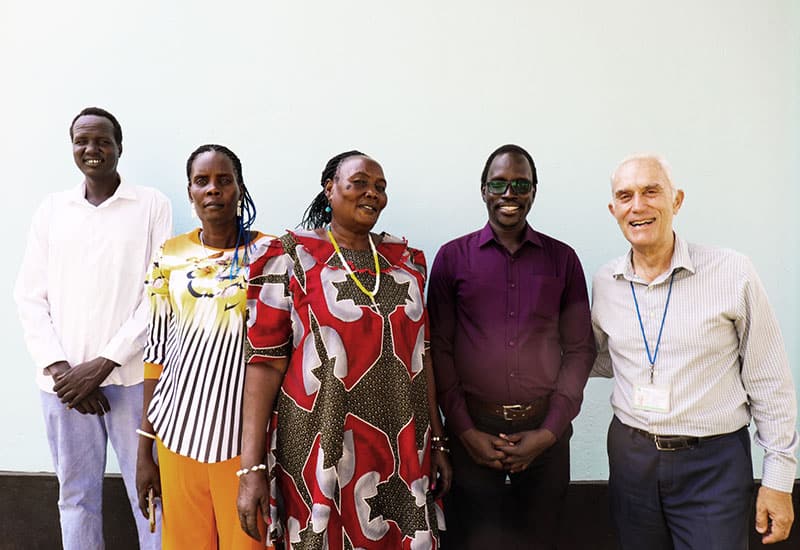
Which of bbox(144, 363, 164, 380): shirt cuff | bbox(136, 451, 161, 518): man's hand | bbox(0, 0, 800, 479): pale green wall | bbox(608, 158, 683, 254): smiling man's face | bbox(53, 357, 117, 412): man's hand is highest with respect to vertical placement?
bbox(0, 0, 800, 479): pale green wall

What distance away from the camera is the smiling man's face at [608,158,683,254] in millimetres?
1844

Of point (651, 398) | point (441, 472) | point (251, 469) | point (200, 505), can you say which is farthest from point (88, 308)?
point (651, 398)

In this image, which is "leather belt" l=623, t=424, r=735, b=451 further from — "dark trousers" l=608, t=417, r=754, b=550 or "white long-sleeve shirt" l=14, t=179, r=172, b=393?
"white long-sleeve shirt" l=14, t=179, r=172, b=393

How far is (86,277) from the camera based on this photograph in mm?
2311

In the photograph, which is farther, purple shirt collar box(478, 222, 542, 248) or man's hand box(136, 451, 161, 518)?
purple shirt collar box(478, 222, 542, 248)

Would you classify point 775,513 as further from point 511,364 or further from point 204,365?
point 204,365

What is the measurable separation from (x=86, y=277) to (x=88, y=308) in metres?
0.13

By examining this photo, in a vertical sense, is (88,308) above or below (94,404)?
above

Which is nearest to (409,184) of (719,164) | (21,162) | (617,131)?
(617,131)

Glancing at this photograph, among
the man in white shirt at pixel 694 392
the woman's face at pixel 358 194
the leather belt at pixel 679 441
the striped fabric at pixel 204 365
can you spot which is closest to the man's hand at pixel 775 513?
the man in white shirt at pixel 694 392

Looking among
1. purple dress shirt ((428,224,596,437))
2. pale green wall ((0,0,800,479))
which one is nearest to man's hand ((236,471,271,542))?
purple dress shirt ((428,224,596,437))

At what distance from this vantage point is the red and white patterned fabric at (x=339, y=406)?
171 centimetres

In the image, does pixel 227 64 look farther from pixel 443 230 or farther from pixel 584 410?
pixel 584 410

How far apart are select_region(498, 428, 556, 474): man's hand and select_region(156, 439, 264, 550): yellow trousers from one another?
86cm
